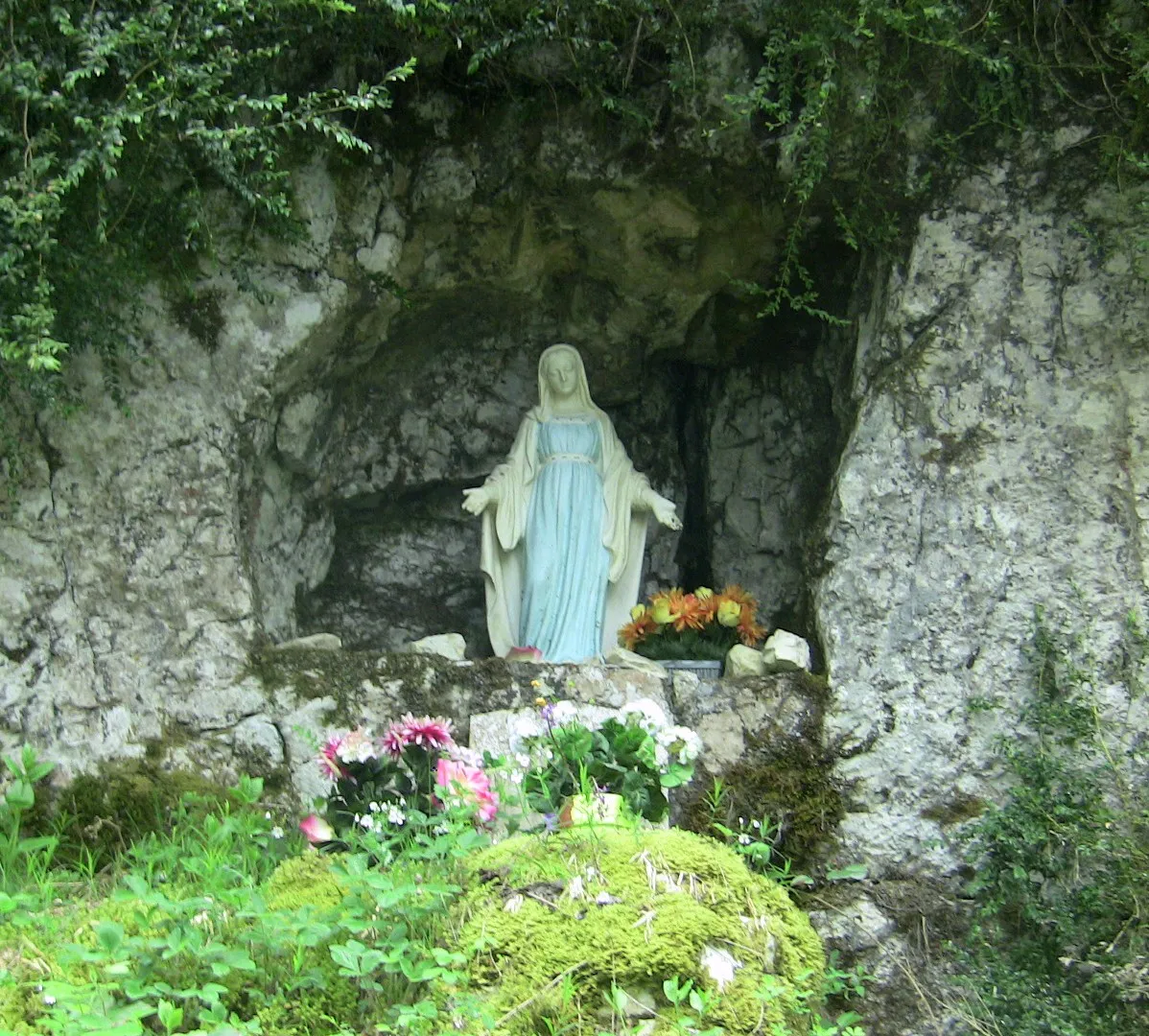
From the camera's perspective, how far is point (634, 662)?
4.73 metres

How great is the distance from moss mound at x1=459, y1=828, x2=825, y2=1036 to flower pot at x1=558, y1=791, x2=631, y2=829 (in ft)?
0.13

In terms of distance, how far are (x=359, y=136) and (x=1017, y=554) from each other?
257cm

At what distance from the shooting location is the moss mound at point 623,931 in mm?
2711

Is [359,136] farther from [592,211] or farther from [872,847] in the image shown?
[872,847]

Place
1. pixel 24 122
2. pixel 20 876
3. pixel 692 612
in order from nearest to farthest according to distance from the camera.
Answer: pixel 20 876, pixel 24 122, pixel 692 612

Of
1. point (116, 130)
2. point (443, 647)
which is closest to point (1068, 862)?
point (443, 647)

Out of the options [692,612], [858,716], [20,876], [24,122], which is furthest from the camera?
[692,612]

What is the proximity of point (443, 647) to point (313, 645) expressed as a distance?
42 cm

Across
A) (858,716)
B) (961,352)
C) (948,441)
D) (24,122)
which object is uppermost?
(24,122)

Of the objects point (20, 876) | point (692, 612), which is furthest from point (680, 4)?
point (20, 876)

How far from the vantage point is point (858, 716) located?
14.9 feet

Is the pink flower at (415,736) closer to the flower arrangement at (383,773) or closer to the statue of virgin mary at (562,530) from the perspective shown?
the flower arrangement at (383,773)

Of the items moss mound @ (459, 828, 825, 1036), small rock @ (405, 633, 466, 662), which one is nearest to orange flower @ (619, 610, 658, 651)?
small rock @ (405, 633, 466, 662)

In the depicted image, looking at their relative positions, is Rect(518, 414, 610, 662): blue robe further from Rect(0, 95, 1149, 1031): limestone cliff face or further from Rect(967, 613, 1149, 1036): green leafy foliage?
Rect(967, 613, 1149, 1036): green leafy foliage
